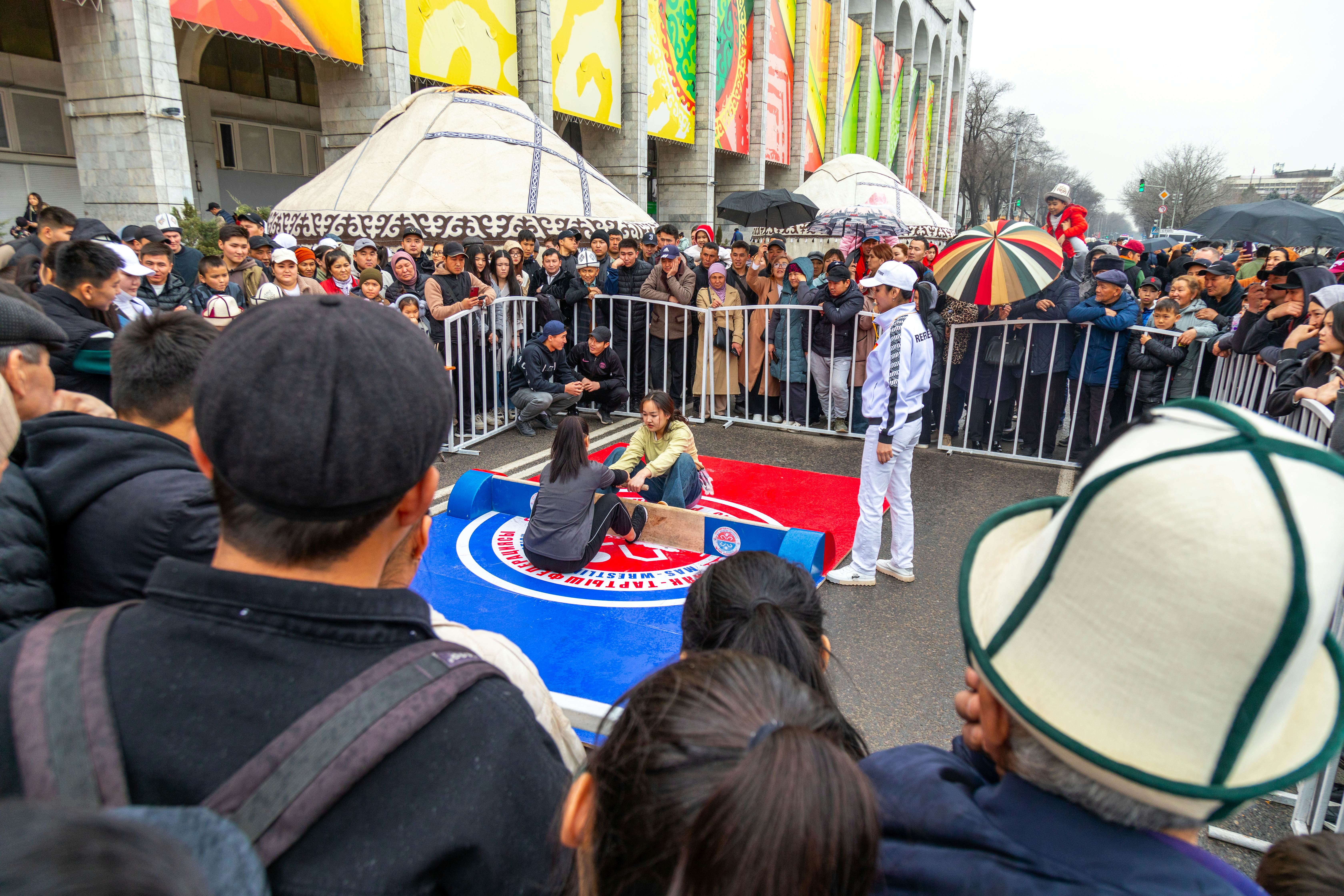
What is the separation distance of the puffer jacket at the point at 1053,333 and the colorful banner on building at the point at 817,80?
2966cm

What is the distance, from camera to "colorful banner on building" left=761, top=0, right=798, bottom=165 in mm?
33188

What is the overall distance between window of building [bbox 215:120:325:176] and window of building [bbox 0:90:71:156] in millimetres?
3423

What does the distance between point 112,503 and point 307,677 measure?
1.15m

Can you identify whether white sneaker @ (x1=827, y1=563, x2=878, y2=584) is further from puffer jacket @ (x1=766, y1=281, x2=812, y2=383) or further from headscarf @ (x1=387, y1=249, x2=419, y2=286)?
headscarf @ (x1=387, y1=249, x2=419, y2=286)

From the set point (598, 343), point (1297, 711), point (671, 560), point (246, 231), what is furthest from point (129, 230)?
point (1297, 711)

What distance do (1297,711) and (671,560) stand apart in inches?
192

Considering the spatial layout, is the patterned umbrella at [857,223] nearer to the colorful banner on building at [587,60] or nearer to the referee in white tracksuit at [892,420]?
the colorful banner on building at [587,60]

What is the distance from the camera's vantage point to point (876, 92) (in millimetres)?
45000

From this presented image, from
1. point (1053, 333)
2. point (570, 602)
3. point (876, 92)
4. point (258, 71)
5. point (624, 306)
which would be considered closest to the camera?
point (570, 602)

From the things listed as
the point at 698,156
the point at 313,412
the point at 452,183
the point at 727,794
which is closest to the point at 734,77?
the point at 698,156

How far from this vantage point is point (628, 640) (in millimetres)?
4688

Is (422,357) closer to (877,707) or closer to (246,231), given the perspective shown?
(877,707)

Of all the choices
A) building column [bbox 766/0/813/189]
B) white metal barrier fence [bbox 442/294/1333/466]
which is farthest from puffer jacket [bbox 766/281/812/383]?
building column [bbox 766/0/813/189]

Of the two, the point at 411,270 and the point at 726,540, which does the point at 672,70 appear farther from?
the point at 726,540
